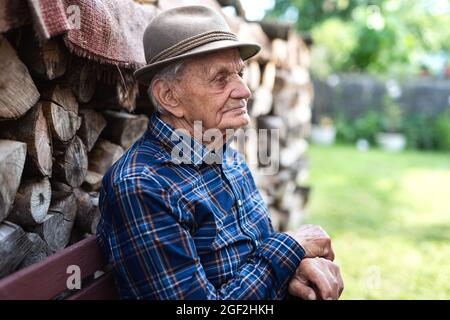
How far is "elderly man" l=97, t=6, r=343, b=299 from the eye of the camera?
1.38 meters

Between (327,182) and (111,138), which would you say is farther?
(327,182)

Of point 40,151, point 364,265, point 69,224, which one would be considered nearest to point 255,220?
point 69,224

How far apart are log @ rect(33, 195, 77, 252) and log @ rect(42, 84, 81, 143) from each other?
22cm

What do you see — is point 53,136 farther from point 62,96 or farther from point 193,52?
point 193,52

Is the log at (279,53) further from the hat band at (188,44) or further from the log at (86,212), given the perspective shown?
the log at (86,212)

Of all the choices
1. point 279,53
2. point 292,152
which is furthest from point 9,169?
point 292,152

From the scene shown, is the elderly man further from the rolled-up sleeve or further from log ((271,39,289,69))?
log ((271,39,289,69))

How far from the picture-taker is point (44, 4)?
1.21 metres

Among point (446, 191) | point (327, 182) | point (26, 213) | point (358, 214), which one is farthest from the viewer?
point (327, 182)

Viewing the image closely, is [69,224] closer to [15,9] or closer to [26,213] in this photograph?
[26,213]

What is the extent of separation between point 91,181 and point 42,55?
0.61m

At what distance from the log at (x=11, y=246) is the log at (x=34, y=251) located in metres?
0.03

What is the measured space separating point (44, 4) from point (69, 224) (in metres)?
0.77

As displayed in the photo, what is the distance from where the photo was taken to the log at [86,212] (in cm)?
176
